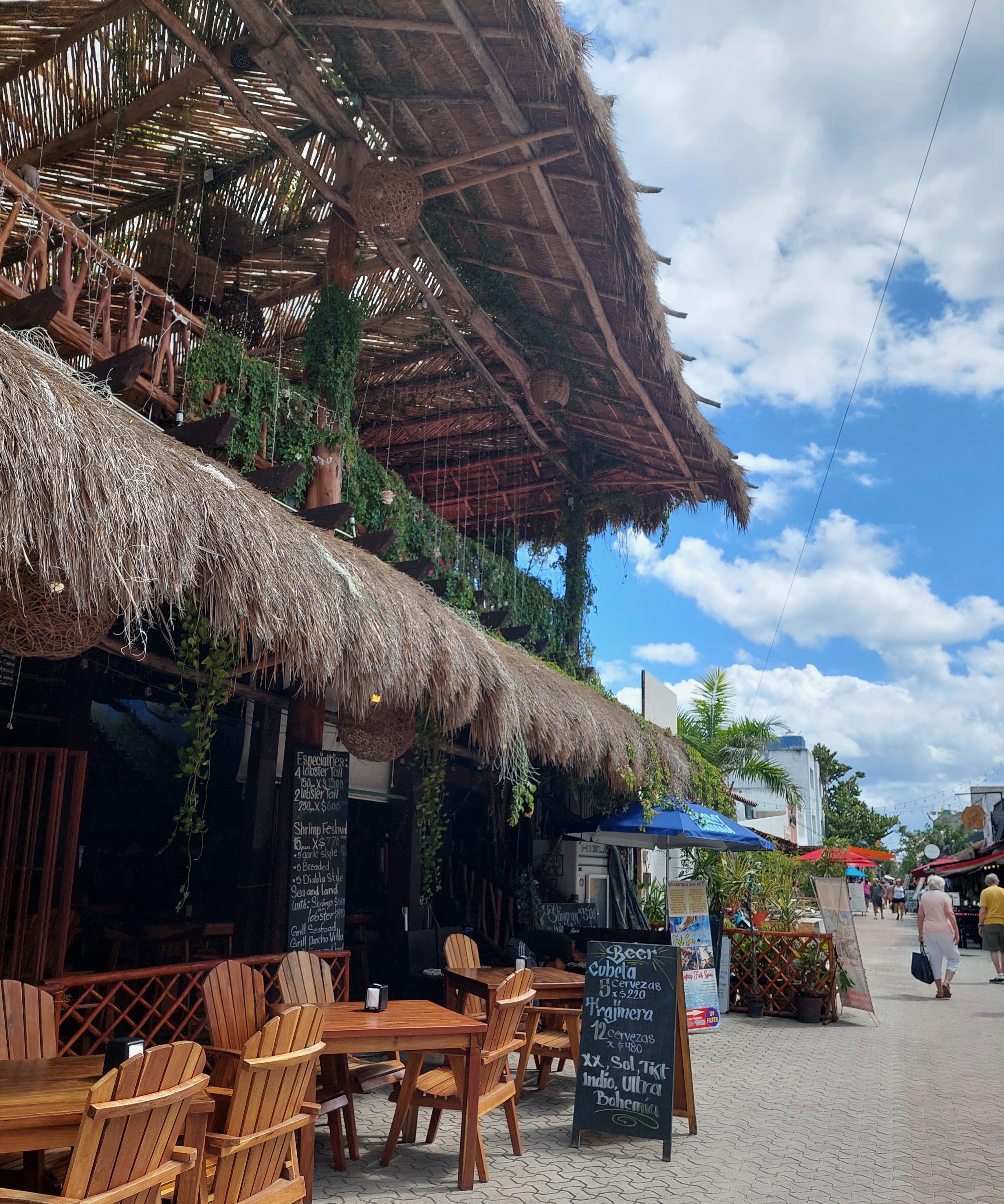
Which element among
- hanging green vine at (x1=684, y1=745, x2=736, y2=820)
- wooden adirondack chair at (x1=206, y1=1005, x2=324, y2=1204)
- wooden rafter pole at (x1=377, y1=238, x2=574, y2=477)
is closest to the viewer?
wooden adirondack chair at (x1=206, y1=1005, x2=324, y2=1204)

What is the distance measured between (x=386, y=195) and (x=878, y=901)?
36811mm

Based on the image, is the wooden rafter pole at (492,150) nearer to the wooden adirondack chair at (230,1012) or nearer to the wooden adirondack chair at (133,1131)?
the wooden adirondack chair at (230,1012)

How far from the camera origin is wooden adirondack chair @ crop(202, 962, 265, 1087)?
4.12 metres

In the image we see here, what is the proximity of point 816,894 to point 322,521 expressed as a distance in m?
7.22

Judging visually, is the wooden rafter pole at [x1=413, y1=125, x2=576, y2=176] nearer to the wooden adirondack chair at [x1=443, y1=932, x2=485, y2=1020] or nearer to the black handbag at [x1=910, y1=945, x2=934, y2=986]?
the wooden adirondack chair at [x1=443, y1=932, x2=485, y2=1020]

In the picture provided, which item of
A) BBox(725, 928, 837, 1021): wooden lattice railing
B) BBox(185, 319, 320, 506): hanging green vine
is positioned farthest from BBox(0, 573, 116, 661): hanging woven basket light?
BBox(725, 928, 837, 1021): wooden lattice railing

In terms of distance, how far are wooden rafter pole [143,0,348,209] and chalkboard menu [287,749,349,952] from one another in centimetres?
482

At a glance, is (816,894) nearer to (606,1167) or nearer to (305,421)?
(606,1167)

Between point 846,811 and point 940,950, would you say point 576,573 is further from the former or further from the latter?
point 846,811

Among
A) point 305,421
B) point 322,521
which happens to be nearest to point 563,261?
point 305,421

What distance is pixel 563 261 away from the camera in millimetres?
9633

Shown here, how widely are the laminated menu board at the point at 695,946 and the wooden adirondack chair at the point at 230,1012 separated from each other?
5.48m

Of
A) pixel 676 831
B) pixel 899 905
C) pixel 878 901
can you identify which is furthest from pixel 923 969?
pixel 878 901

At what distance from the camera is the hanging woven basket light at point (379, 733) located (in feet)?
25.0
